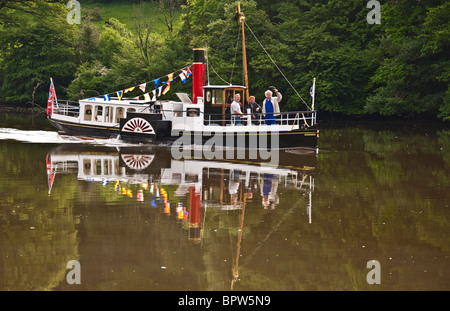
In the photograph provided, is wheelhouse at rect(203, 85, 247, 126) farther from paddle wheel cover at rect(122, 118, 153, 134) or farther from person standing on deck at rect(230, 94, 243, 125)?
paddle wheel cover at rect(122, 118, 153, 134)

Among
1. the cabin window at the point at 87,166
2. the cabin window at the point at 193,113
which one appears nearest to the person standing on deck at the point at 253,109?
the cabin window at the point at 193,113

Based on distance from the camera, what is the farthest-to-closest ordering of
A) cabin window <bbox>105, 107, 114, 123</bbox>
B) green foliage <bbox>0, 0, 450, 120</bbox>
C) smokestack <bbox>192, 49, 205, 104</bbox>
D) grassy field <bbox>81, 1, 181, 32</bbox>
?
grassy field <bbox>81, 1, 181, 32</bbox> → green foliage <bbox>0, 0, 450, 120</bbox> → cabin window <bbox>105, 107, 114, 123</bbox> → smokestack <bbox>192, 49, 205, 104</bbox>

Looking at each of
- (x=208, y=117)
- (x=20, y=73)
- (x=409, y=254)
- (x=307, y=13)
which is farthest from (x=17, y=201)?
(x=20, y=73)

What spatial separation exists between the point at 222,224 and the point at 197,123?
15.2 meters

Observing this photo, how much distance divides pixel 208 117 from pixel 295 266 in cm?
1863

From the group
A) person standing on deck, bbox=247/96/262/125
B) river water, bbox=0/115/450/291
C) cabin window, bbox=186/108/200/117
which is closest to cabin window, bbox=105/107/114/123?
cabin window, bbox=186/108/200/117

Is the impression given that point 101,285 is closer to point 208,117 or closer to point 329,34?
point 208,117

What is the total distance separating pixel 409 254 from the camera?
11.5 m

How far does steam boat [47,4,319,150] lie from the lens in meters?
27.1

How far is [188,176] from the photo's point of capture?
20.0 m

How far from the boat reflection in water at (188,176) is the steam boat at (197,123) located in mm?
1046

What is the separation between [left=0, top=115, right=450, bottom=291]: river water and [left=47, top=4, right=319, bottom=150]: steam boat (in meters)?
3.17
